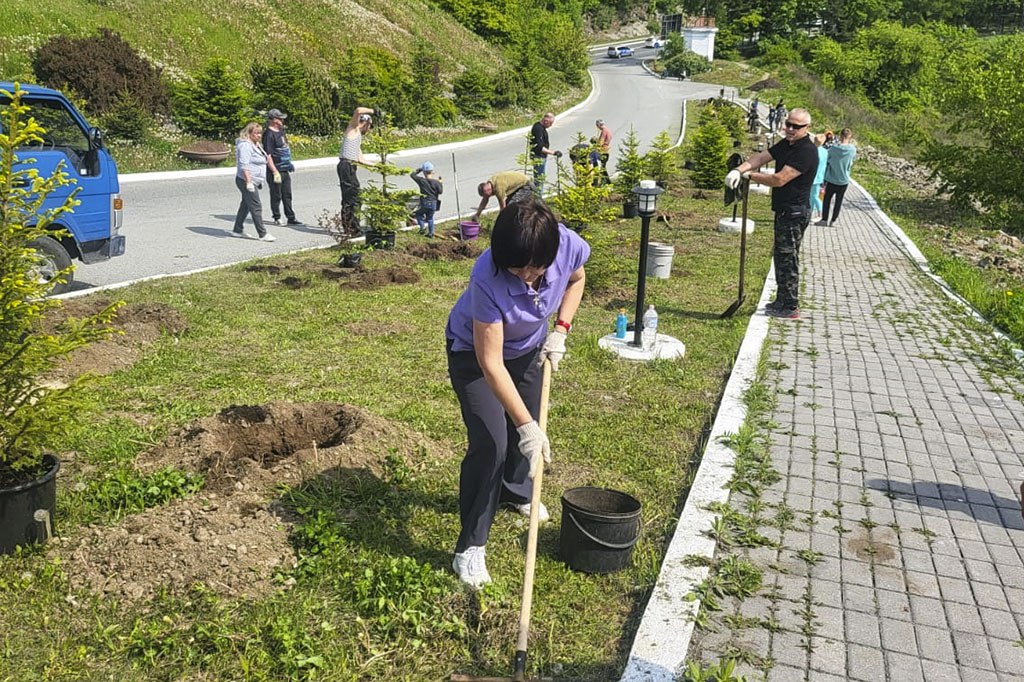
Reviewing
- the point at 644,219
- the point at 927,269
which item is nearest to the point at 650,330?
the point at 644,219

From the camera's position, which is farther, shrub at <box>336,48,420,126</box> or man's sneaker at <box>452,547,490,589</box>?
shrub at <box>336,48,420,126</box>

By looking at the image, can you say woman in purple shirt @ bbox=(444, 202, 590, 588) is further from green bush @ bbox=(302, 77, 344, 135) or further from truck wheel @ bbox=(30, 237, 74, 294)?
green bush @ bbox=(302, 77, 344, 135)

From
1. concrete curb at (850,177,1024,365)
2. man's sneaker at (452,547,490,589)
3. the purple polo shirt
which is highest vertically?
the purple polo shirt

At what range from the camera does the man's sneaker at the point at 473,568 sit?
3.66 m

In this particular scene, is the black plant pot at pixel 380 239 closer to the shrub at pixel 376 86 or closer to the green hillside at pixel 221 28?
the green hillside at pixel 221 28

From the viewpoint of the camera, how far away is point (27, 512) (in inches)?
147

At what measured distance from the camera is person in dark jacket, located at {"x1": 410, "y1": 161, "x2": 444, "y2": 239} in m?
12.0

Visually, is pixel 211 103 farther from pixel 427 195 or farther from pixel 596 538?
pixel 596 538

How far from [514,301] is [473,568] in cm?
131

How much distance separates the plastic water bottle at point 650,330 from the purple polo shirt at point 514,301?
11.8ft

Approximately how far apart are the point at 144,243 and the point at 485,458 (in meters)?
9.63

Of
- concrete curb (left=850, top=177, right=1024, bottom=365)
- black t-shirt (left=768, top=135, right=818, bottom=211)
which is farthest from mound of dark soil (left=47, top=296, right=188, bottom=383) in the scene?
concrete curb (left=850, top=177, right=1024, bottom=365)

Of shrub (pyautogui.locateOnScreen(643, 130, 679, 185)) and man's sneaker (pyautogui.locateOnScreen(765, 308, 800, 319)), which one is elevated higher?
shrub (pyautogui.locateOnScreen(643, 130, 679, 185))

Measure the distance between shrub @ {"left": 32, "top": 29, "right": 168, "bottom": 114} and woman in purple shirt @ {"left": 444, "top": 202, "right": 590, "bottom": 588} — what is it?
752 inches
